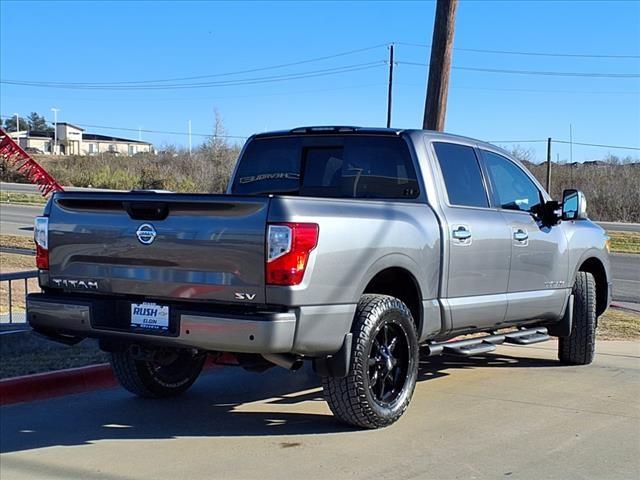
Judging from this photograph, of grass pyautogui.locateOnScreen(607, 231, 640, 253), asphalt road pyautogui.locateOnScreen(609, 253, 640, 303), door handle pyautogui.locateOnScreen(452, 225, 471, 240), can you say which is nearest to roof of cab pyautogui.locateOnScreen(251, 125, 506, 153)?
door handle pyautogui.locateOnScreen(452, 225, 471, 240)

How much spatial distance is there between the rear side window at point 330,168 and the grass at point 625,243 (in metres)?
18.9

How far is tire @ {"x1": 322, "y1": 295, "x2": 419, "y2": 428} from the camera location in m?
5.27

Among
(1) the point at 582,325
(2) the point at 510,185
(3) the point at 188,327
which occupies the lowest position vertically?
(1) the point at 582,325

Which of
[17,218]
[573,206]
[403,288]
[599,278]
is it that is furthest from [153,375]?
[17,218]

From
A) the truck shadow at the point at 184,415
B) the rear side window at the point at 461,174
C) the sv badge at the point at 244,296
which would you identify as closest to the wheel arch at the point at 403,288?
the rear side window at the point at 461,174

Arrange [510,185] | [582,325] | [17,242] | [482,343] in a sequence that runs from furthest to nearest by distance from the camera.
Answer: [17,242] → [582,325] → [510,185] → [482,343]

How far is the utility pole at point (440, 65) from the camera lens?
39.5ft

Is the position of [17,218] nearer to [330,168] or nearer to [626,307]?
[626,307]

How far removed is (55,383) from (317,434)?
2.40 m

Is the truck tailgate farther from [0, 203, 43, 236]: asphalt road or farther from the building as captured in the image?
the building

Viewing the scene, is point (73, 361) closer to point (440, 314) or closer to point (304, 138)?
point (304, 138)

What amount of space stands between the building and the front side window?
106399 millimetres

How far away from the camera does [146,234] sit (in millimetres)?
5148

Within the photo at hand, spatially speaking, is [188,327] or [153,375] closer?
[188,327]
